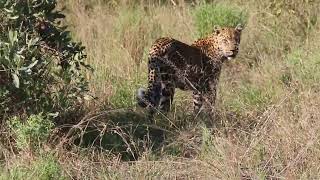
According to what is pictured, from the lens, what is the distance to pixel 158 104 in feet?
20.8

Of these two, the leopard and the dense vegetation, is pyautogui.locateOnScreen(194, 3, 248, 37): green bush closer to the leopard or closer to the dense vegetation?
the dense vegetation

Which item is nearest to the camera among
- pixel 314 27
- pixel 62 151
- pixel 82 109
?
pixel 62 151

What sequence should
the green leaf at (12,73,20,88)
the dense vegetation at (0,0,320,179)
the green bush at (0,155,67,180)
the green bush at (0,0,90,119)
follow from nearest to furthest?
the green bush at (0,155,67,180) < the dense vegetation at (0,0,320,179) < the green leaf at (12,73,20,88) < the green bush at (0,0,90,119)

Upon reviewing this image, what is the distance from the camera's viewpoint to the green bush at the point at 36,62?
16.3ft

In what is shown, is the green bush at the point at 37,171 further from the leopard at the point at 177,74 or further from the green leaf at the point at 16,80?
the leopard at the point at 177,74

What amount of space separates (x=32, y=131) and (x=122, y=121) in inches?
43.6

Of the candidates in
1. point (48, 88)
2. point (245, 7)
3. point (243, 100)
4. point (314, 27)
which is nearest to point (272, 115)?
point (243, 100)

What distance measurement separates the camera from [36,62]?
4.98 metres

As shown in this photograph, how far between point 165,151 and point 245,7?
424cm

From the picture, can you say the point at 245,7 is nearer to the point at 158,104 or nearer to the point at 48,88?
the point at 158,104

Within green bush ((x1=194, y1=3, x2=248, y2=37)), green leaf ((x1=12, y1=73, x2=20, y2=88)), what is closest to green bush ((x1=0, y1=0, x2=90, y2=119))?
green leaf ((x1=12, y1=73, x2=20, y2=88))

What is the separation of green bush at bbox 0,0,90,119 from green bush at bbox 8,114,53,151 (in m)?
0.22

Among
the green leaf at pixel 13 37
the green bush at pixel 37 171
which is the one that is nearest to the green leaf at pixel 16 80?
the green leaf at pixel 13 37

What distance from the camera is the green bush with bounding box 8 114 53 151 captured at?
4.89 m
